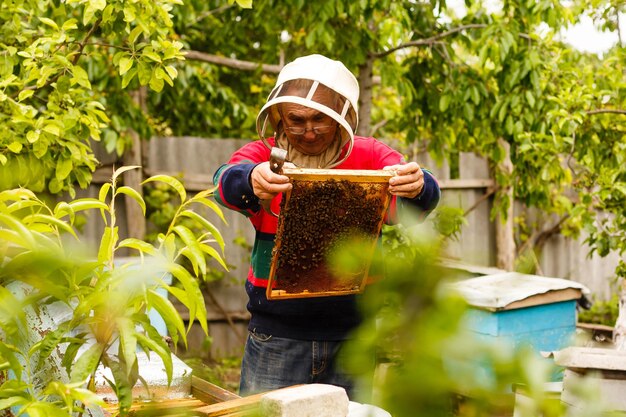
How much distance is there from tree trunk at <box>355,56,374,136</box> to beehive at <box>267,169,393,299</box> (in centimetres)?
285

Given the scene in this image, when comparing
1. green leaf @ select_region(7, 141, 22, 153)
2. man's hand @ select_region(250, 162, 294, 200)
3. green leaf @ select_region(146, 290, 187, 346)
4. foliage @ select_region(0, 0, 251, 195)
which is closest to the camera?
green leaf @ select_region(146, 290, 187, 346)

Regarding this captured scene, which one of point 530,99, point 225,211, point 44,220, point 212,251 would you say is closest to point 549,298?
point 530,99

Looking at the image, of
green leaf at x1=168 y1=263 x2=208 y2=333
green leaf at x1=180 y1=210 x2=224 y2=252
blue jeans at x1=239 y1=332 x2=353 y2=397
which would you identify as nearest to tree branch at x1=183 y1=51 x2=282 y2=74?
blue jeans at x1=239 y1=332 x2=353 y2=397

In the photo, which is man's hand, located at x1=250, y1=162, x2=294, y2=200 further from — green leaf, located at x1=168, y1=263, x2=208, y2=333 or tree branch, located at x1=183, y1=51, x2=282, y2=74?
tree branch, located at x1=183, y1=51, x2=282, y2=74

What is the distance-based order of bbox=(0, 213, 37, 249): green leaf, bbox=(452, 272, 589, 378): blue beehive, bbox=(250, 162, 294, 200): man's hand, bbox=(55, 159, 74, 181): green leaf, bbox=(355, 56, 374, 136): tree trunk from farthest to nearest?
bbox=(355, 56, 374, 136): tree trunk, bbox=(452, 272, 589, 378): blue beehive, bbox=(55, 159, 74, 181): green leaf, bbox=(250, 162, 294, 200): man's hand, bbox=(0, 213, 37, 249): green leaf

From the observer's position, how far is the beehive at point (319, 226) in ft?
7.55

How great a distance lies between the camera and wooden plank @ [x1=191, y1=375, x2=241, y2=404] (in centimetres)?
181

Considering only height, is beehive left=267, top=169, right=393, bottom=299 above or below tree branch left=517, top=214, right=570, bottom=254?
below

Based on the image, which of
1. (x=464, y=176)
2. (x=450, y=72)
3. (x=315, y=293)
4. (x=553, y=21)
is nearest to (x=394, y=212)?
(x=315, y=293)

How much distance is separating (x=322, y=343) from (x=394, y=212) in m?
0.51

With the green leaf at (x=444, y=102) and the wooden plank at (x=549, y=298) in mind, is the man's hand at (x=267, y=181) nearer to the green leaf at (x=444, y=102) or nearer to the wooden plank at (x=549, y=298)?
the wooden plank at (x=549, y=298)

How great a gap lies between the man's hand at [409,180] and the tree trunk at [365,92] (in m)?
3.02

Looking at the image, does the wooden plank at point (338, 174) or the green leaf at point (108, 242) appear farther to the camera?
the wooden plank at point (338, 174)

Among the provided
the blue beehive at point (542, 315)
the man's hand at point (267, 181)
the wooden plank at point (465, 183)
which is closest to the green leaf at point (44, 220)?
the man's hand at point (267, 181)
